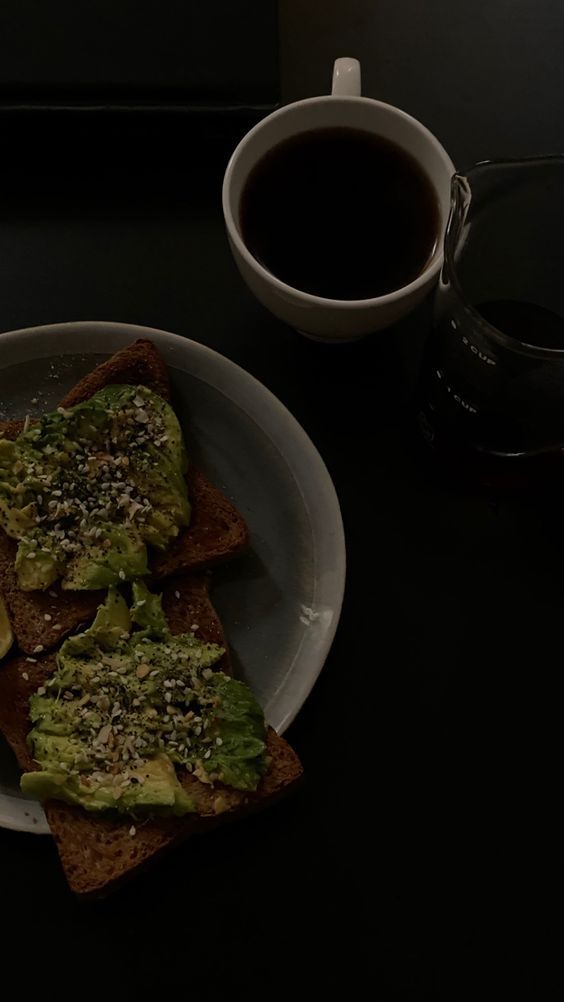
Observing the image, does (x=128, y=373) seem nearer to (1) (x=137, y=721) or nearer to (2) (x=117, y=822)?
(1) (x=137, y=721)

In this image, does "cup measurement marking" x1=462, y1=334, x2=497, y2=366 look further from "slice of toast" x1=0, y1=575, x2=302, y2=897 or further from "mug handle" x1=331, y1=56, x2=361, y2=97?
"slice of toast" x1=0, y1=575, x2=302, y2=897

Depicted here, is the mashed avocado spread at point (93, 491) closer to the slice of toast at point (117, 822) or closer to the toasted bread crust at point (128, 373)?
the toasted bread crust at point (128, 373)

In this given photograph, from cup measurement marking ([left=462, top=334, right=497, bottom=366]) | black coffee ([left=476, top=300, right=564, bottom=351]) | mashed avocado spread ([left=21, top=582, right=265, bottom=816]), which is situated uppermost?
cup measurement marking ([left=462, top=334, right=497, bottom=366])

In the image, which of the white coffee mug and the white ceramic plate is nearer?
the white coffee mug

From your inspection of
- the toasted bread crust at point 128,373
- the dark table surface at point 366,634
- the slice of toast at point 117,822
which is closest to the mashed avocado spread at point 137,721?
the slice of toast at point 117,822

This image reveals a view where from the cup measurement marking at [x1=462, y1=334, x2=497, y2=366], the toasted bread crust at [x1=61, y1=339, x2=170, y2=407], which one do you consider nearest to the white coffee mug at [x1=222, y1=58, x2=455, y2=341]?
the cup measurement marking at [x1=462, y1=334, x2=497, y2=366]

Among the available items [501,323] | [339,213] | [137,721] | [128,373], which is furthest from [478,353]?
[137,721]

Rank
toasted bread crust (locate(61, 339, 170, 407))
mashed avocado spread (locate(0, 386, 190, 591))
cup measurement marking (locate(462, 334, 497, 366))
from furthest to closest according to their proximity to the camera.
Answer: toasted bread crust (locate(61, 339, 170, 407))
mashed avocado spread (locate(0, 386, 190, 591))
cup measurement marking (locate(462, 334, 497, 366))

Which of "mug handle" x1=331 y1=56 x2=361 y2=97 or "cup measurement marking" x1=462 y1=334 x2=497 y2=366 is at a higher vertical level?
"mug handle" x1=331 y1=56 x2=361 y2=97

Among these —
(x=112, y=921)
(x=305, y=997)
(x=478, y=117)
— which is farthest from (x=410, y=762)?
(x=478, y=117)
